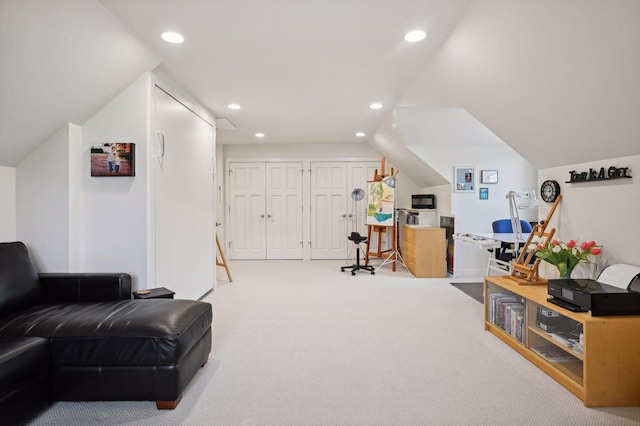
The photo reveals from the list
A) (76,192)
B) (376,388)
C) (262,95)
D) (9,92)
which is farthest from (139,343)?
(262,95)

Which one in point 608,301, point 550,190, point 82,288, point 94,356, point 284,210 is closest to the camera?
point 94,356

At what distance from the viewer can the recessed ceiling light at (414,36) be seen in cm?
242

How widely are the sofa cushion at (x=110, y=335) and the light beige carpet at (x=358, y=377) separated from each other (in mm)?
307

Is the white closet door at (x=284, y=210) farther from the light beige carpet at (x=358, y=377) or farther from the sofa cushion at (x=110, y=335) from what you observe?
the sofa cushion at (x=110, y=335)

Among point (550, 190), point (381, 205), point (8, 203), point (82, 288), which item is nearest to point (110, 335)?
point (82, 288)

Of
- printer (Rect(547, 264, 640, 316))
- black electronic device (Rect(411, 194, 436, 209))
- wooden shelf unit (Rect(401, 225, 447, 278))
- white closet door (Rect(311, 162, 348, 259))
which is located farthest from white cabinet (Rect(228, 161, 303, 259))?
printer (Rect(547, 264, 640, 316))

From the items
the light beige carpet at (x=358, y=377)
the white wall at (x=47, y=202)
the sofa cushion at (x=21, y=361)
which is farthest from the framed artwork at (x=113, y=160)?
the light beige carpet at (x=358, y=377)

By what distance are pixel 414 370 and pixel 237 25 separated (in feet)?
8.91

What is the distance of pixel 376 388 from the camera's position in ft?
6.71

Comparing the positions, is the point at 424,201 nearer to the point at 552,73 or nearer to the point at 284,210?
the point at 284,210

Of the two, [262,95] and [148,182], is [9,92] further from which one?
[262,95]

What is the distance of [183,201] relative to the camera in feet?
11.4

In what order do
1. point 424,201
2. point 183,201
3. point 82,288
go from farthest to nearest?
point 424,201 → point 183,201 → point 82,288

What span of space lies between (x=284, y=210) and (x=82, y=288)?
4.64 m
